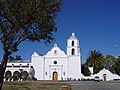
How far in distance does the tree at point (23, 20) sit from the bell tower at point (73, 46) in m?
60.7

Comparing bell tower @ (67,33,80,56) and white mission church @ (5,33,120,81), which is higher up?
bell tower @ (67,33,80,56)

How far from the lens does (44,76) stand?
80.7m

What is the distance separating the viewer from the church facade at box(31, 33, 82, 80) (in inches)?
3127

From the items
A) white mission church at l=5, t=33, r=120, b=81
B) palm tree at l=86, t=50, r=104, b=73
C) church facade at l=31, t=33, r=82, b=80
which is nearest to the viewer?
white mission church at l=5, t=33, r=120, b=81

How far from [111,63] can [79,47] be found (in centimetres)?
3192

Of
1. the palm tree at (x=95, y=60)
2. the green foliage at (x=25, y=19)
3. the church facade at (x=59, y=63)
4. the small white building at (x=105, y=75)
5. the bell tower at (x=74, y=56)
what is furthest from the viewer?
the palm tree at (x=95, y=60)

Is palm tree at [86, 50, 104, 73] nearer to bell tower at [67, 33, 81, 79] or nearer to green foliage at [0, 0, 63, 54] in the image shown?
bell tower at [67, 33, 81, 79]

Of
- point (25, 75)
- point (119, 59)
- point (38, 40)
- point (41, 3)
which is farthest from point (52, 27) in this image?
point (119, 59)

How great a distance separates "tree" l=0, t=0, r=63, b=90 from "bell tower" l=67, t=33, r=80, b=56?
60702mm

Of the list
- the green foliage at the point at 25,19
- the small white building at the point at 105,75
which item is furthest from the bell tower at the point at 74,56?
the green foliage at the point at 25,19

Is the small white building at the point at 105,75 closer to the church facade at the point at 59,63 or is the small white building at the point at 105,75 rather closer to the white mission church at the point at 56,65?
the white mission church at the point at 56,65

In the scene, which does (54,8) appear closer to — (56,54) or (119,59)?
(56,54)

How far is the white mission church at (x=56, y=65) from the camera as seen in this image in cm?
7944

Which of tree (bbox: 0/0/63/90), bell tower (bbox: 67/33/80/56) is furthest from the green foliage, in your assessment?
bell tower (bbox: 67/33/80/56)
